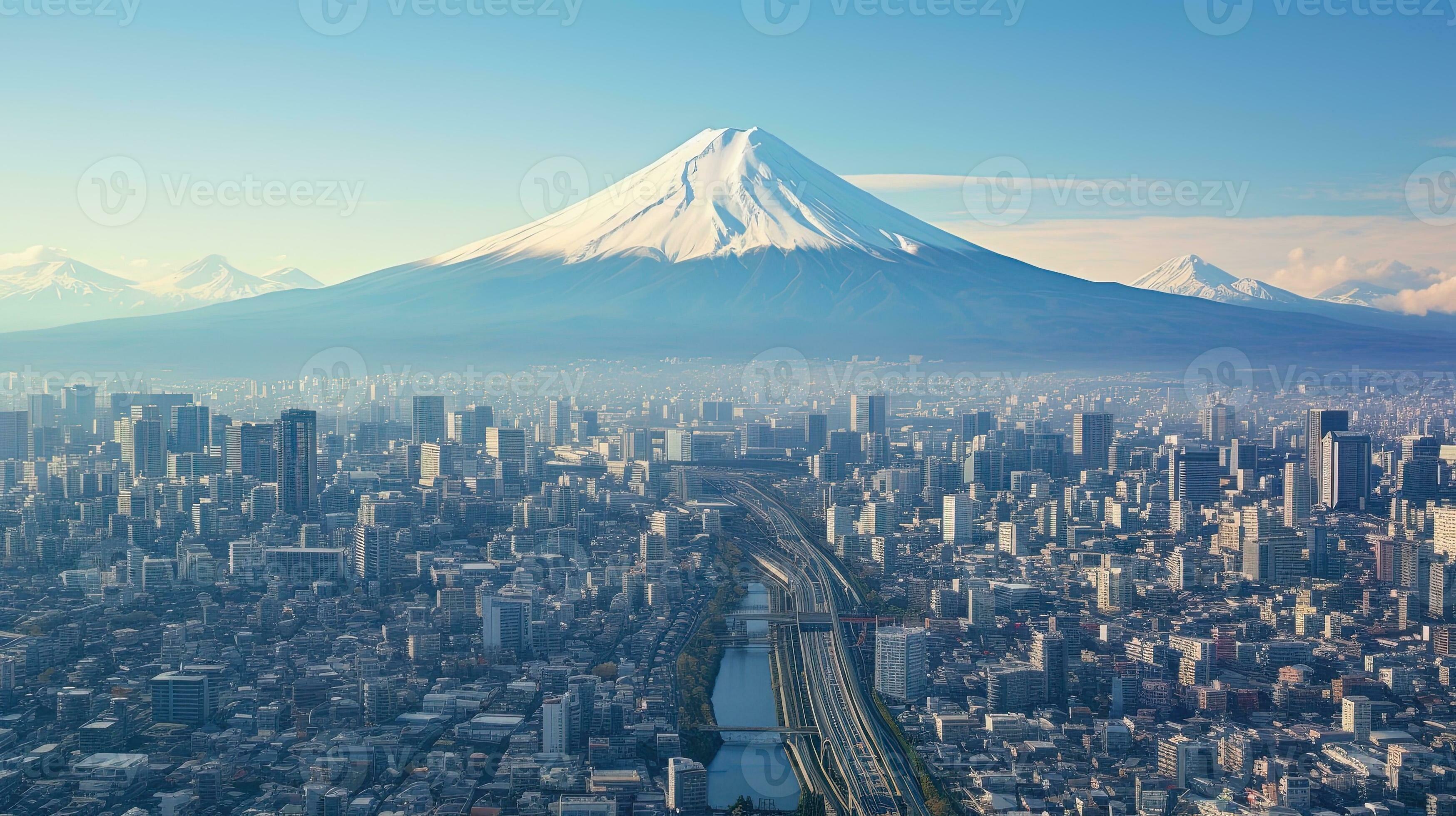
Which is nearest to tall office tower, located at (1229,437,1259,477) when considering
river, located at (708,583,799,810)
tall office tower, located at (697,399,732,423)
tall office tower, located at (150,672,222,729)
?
tall office tower, located at (697,399,732,423)

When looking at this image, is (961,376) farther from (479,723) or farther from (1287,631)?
(479,723)

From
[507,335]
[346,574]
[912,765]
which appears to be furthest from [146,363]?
[912,765]

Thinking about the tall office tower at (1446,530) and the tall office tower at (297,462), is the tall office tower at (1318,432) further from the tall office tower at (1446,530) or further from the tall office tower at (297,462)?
the tall office tower at (297,462)

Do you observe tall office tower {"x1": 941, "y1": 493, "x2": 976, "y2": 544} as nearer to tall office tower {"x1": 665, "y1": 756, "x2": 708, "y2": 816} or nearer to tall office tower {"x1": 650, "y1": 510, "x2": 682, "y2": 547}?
tall office tower {"x1": 650, "y1": 510, "x2": 682, "y2": 547}

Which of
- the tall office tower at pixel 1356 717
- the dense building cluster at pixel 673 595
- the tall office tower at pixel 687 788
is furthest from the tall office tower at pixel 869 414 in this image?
the tall office tower at pixel 687 788

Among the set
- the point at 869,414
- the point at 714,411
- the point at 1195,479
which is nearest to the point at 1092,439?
the point at 1195,479

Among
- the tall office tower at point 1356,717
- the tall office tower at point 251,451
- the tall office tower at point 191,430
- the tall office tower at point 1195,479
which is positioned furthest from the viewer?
the tall office tower at point 191,430
